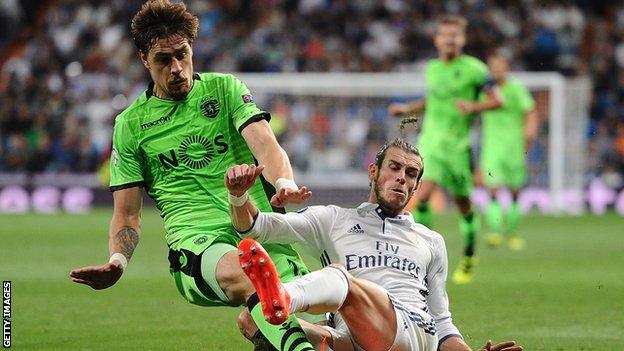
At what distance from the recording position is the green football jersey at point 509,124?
19297 millimetres

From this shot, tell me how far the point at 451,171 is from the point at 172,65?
277 inches

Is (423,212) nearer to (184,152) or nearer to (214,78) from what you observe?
(214,78)

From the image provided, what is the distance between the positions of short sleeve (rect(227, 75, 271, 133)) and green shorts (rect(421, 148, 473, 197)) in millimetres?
6359

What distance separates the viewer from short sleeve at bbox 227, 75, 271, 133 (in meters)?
6.66

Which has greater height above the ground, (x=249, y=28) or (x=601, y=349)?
(x=249, y=28)

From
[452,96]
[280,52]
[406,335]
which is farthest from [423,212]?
[280,52]

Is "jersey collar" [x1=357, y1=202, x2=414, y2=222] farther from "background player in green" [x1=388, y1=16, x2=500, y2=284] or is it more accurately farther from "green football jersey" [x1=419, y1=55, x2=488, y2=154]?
"green football jersey" [x1=419, y1=55, x2=488, y2=154]

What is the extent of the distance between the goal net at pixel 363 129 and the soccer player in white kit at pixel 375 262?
18.6m

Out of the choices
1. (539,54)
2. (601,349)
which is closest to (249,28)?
(539,54)

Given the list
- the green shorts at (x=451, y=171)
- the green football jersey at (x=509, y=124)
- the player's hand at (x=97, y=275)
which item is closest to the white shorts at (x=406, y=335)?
the player's hand at (x=97, y=275)

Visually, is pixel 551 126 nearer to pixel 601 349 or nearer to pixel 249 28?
pixel 249 28

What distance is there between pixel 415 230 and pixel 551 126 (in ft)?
64.0

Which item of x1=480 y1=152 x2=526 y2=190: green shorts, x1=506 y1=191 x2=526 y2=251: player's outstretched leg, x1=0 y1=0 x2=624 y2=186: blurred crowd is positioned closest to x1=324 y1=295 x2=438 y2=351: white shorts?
x1=506 y1=191 x2=526 y2=251: player's outstretched leg

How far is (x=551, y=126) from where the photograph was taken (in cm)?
2545
